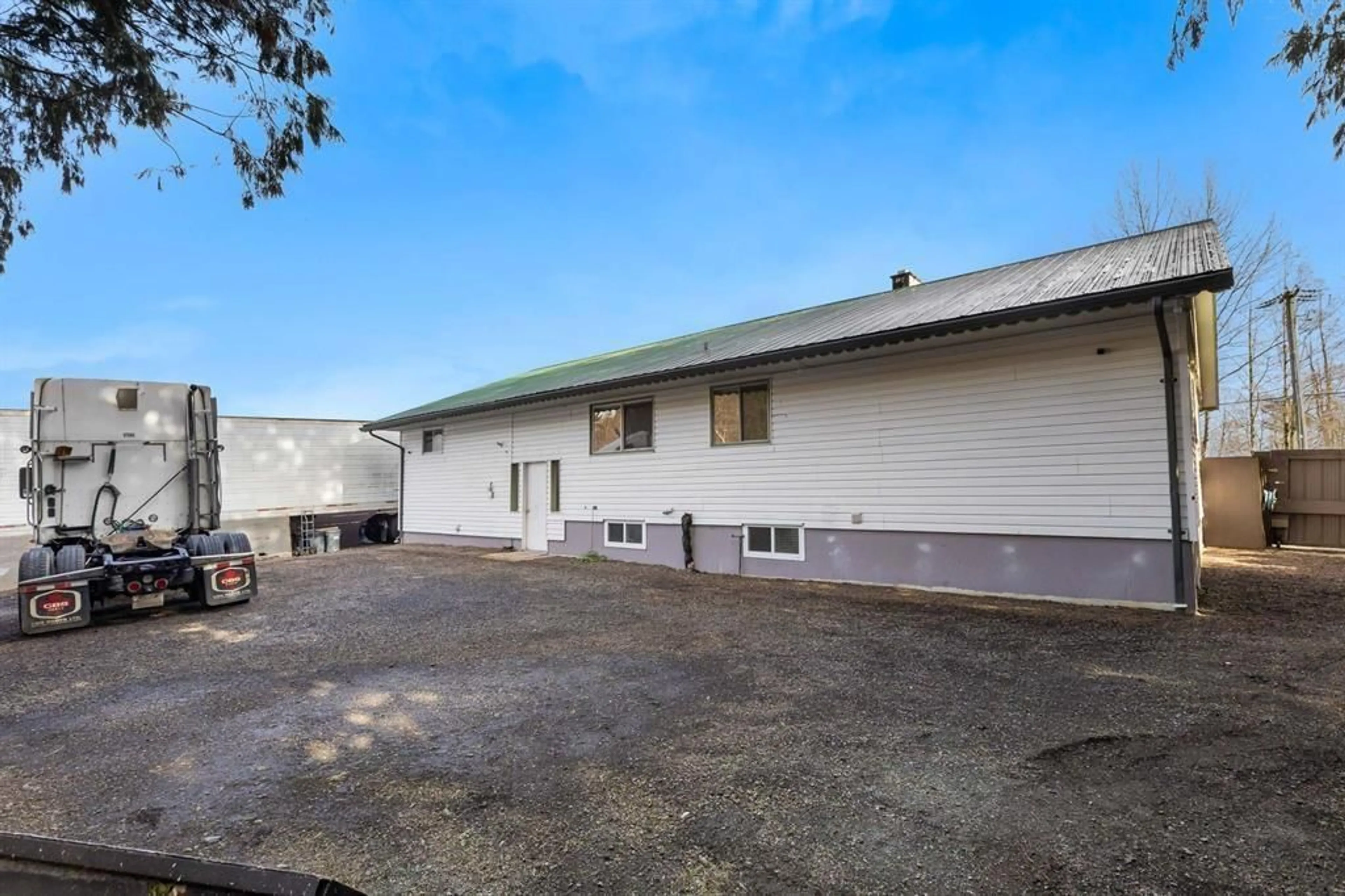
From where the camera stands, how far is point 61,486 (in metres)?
7.95

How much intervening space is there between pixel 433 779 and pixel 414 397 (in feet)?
69.8

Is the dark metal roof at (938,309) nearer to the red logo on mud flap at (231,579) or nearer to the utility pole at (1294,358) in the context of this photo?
the red logo on mud flap at (231,579)

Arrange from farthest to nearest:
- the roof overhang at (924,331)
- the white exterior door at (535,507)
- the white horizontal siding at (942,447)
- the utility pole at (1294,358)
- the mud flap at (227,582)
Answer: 1. the utility pole at (1294,358)
2. the white exterior door at (535,507)
3. the mud flap at (227,582)
4. the white horizontal siding at (942,447)
5. the roof overhang at (924,331)

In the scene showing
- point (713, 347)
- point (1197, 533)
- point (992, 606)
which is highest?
point (713, 347)

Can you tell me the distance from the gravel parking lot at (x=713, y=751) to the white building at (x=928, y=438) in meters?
1.33

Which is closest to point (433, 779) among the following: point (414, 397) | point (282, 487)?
point (282, 487)

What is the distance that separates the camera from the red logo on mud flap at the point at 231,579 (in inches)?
318

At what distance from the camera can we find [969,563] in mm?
8406

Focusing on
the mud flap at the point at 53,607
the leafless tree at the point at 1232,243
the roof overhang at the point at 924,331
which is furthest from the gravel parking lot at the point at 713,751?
the leafless tree at the point at 1232,243

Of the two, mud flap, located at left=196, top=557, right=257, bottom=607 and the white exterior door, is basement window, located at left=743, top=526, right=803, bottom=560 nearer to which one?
the white exterior door

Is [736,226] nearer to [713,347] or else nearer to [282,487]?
[713,347]

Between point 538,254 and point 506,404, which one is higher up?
point 538,254

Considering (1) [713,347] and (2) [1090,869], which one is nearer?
(2) [1090,869]

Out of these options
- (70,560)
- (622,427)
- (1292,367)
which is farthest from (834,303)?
(1292,367)
